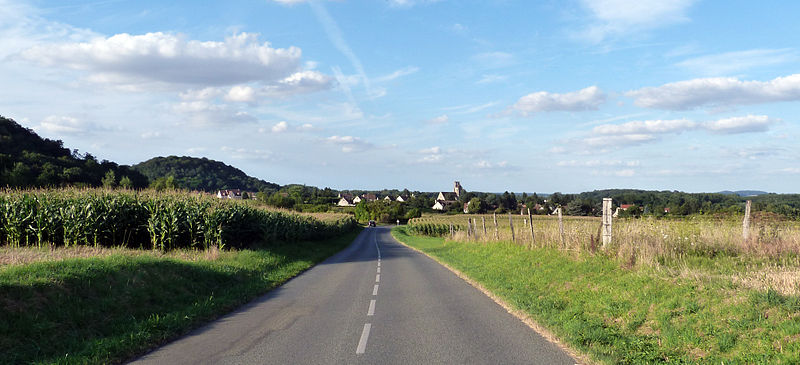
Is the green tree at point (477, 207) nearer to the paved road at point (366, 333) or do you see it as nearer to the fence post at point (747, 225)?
the fence post at point (747, 225)

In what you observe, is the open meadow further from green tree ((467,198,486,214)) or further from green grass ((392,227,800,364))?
green tree ((467,198,486,214))

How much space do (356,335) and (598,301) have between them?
5.30 meters

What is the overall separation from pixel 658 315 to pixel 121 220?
20.1m

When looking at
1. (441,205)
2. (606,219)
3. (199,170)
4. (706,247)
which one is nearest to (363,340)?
(606,219)

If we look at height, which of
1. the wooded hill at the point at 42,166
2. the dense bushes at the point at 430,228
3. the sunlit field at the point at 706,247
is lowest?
the dense bushes at the point at 430,228

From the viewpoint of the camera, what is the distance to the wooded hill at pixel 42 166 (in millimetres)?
48656

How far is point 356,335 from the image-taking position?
8.09 meters

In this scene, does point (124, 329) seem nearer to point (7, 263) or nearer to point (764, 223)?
point (7, 263)

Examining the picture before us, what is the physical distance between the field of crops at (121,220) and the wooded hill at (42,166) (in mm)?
19568

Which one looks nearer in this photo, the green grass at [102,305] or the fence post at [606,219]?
the green grass at [102,305]

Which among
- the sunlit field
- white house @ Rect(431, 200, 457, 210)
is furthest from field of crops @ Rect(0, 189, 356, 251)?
white house @ Rect(431, 200, 457, 210)

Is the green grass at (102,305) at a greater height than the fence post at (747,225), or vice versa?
the fence post at (747,225)

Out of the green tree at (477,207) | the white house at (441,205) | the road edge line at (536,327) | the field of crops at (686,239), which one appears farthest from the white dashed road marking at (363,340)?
the white house at (441,205)

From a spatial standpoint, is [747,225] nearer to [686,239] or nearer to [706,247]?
[706,247]
